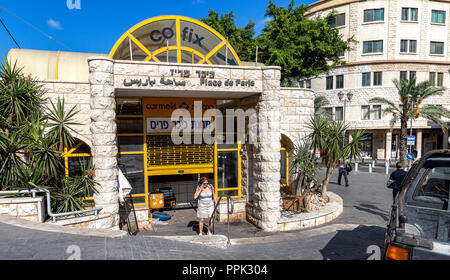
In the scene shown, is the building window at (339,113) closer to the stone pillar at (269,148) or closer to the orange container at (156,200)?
the stone pillar at (269,148)

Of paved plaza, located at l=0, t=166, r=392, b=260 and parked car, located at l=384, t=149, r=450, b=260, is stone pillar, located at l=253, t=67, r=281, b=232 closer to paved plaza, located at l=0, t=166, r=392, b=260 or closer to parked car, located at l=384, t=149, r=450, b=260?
paved plaza, located at l=0, t=166, r=392, b=260

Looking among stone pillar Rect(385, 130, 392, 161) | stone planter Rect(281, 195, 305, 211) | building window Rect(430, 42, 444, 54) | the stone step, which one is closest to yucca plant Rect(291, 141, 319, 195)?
stone planter Rect(281, 195, 305, 211)

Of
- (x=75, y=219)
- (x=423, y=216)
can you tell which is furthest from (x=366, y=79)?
(x=75, y=219)

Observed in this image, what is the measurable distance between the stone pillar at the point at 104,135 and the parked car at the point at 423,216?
22.7 feet

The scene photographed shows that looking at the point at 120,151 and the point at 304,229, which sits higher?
the point at 120,151

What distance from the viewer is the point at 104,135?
7699mm

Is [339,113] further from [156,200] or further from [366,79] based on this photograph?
[156,200]

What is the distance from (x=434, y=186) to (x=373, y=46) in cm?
3297

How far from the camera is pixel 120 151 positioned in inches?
364

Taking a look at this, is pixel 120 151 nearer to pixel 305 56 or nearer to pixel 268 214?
pixel 268 214

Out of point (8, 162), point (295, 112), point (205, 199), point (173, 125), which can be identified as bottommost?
point (205, 199)

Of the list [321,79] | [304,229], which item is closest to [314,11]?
[321,79]

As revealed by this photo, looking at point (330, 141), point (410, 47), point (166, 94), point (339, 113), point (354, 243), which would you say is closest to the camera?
point (354, 243)

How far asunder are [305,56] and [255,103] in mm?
13530
